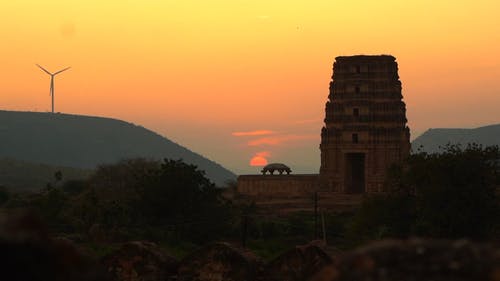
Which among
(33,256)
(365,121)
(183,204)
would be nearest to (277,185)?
(365,121)

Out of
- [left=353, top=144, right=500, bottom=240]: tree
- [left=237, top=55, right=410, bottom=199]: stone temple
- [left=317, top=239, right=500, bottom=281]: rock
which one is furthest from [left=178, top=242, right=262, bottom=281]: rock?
[left=237, top=55, right=410, bottom=199]: stone temple

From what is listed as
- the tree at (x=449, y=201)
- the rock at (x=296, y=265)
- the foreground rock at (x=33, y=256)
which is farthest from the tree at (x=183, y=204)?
the foreground rock at (x=33, y=256)

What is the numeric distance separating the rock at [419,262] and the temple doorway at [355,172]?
87989mm

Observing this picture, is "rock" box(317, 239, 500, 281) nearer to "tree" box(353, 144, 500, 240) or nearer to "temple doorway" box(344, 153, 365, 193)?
"tree" box(353, 144, 500, 240)

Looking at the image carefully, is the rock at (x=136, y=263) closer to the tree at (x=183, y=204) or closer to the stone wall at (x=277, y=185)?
the tree at (x=183, y=204)

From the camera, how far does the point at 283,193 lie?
8906cm

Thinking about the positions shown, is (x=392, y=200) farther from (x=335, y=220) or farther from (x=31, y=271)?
(x=31, y=271)

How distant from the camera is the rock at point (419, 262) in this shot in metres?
5.50

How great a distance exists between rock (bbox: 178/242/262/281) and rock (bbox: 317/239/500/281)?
1868 centimetres

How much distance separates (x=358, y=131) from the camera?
91688 mm

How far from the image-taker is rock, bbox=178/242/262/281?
24406mm

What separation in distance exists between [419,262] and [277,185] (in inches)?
3318

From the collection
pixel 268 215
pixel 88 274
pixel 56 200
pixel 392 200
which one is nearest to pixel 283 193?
pixel 268 215

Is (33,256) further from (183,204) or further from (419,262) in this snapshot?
(183,204)
